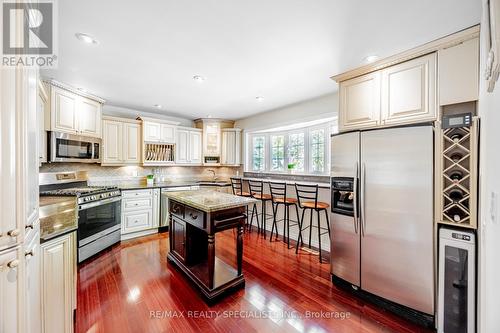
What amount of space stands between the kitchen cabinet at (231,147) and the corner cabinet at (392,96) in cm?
303

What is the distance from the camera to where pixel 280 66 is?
2.44m

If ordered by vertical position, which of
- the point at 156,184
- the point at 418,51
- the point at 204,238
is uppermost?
Result: the point at 418,51

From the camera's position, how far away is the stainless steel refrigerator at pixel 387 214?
1793mm

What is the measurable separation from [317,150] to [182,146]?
3.03 meters

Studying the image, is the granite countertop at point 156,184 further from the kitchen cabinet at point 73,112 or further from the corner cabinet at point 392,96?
the corner cabinet at point 392,96

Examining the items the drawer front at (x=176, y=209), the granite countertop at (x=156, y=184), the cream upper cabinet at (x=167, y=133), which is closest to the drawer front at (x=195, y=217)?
the drawer front at (x=176, y=209)

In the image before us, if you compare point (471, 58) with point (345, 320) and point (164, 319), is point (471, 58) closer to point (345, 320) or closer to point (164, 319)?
point (345, 320)

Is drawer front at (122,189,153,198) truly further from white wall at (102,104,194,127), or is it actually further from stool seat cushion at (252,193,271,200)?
stool seat cushion at (252,193,271,200)

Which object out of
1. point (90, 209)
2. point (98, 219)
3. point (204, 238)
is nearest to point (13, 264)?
point (204, 238)

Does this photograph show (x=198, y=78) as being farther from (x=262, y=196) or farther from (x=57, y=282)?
(x=57, y=282)

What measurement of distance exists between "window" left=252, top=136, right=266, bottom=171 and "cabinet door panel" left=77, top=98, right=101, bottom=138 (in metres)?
3.12

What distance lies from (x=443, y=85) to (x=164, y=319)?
3222 millimetres

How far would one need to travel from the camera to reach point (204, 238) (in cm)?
262

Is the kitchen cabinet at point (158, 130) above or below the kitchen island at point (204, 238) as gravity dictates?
above
